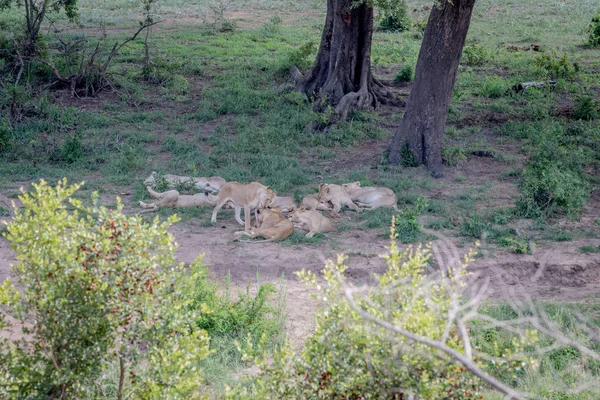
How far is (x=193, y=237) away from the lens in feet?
30.9

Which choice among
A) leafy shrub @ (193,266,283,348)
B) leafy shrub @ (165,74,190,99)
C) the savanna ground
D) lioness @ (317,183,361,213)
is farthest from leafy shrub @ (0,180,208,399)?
leafy shrub @ (165,74,190,99)

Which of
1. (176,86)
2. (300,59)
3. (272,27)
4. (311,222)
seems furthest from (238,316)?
(272,27)

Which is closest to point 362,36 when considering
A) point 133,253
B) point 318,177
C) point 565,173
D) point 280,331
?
point 318,177

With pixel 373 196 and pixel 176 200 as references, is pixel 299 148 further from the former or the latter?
pixel 176 200

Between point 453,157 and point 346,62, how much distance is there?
394 cm

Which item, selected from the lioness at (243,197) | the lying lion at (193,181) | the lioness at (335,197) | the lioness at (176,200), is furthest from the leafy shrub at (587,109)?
the lioness at (176,200)

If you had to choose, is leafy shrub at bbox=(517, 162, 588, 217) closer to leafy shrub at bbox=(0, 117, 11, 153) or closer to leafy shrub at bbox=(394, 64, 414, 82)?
leafy shrub at bbox=(394, 64, 414, 82)

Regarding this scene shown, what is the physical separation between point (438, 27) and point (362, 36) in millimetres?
3515

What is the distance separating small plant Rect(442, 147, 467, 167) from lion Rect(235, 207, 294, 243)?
4.06 m

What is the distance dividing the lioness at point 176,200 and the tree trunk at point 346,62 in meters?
5.07

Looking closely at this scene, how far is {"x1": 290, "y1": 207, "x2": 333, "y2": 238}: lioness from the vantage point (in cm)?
957

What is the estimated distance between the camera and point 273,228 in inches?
373

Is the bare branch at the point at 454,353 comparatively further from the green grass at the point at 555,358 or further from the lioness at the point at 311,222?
the lioness at the point at 311,222

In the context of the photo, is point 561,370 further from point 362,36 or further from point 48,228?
point 362,36
